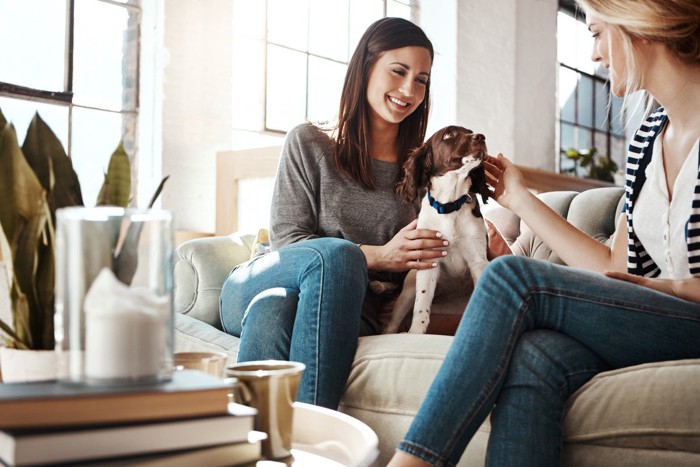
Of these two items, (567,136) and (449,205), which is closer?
(449,205)

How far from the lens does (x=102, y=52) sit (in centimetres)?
373

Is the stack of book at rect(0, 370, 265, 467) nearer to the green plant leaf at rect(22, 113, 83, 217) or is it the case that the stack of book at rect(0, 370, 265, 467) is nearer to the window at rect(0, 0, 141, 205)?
the green plant leaf at rect(22, 113, 83, 217)

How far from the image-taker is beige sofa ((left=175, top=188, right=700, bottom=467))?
1.25m

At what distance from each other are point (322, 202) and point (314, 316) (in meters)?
0.50

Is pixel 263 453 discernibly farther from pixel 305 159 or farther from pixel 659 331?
pixel 305 159

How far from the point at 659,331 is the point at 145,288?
96 centimetres

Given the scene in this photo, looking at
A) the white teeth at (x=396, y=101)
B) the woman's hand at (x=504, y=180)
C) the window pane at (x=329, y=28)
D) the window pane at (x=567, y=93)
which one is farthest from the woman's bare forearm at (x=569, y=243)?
the window pane at (x=567, y=93)

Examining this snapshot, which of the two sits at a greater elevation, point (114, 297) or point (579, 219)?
point (579, 219)

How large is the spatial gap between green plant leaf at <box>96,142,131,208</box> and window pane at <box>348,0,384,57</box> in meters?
4.24

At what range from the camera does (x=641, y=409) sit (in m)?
1.27

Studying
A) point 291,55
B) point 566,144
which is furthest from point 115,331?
point 566,144

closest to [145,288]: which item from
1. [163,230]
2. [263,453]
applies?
[163,230]

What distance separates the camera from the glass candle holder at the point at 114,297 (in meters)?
0.69

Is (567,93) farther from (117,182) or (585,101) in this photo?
(117,182)
